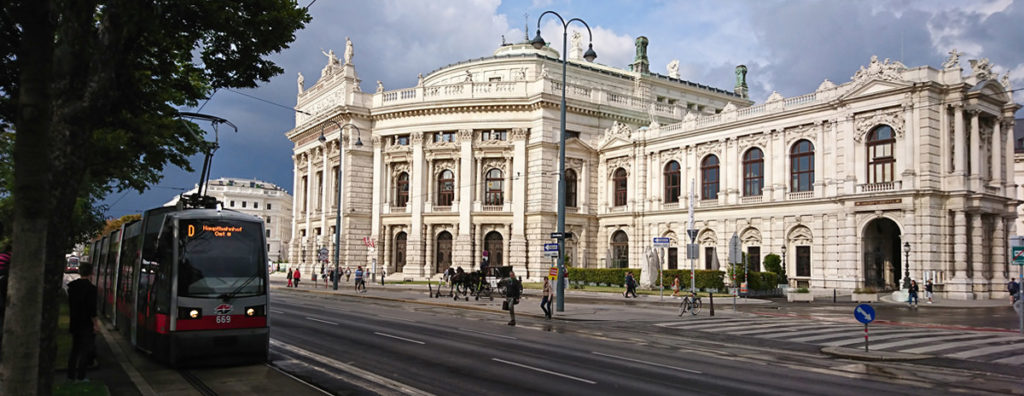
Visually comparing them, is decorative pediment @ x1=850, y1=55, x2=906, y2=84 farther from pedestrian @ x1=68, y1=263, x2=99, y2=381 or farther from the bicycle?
pedestrian @ x1=68, y1=263, x2=99, y2=381

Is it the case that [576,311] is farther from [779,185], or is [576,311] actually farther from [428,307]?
[779,185]

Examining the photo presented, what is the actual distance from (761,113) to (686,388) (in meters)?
40.5

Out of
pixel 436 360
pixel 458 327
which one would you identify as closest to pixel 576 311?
pixel 458 327

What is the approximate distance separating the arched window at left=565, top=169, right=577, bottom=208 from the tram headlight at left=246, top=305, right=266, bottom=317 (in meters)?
46.6

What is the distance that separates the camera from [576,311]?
96.6 ft

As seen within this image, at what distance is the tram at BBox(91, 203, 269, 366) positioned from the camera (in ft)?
41.1

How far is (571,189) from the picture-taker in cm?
5919

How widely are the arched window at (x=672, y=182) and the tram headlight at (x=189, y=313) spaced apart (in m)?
45.4

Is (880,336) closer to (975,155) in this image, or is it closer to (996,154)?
(975,155)

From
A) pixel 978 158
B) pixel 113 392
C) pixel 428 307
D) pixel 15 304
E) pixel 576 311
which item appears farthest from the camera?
pixel 978 158

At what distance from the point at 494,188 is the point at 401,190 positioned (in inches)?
358

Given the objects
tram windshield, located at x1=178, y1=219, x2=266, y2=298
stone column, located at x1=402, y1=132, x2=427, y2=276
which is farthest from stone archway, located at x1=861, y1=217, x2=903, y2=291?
tram windshield, located at x1=178, y1=219, x2=266, y2=298

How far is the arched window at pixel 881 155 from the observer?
41500 mm

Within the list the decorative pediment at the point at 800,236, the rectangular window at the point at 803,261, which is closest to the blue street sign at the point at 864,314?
the decorative pediment at the point at 800,236
